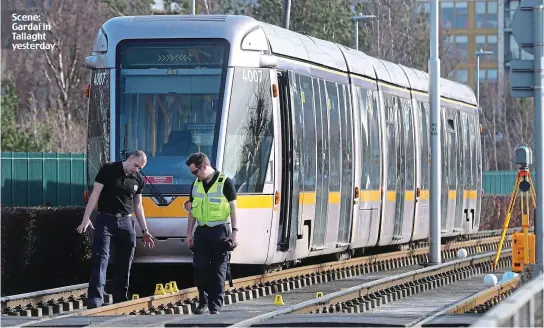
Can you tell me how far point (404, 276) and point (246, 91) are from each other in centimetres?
409

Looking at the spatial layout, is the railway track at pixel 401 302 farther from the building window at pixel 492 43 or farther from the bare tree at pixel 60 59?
the building window at pixel 492 43

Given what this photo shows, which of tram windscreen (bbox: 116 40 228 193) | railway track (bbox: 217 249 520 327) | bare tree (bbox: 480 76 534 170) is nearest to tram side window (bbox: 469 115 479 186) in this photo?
railway track (bbox: 217 249 520 327)

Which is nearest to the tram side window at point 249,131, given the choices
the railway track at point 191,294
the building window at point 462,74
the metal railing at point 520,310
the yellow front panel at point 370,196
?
the railway track at point 191,294

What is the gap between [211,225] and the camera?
15859 millimetres

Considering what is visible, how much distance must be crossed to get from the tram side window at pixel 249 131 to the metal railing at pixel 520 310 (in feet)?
30.6

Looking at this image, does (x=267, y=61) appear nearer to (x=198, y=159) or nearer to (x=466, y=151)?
(x=198, y=159)

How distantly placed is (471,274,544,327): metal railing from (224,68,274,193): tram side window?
9315 millimetres

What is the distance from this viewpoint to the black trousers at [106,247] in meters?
17.1

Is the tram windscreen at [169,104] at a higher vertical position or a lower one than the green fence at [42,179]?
higher

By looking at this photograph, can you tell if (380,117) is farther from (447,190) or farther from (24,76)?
(24,76)

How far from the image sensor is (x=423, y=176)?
30.8 metres

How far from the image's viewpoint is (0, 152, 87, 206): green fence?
3388cm

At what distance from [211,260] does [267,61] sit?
514cm

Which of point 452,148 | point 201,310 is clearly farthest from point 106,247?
point 452,148
